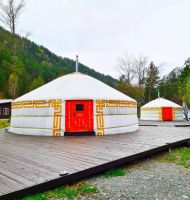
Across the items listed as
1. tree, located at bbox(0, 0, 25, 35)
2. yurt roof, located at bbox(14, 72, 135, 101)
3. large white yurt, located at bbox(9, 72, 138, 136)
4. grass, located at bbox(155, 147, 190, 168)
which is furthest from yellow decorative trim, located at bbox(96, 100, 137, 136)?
tree, located at bbox(0, 0, 25, 35)

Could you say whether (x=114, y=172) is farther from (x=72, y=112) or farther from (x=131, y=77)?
(x=131, y=77)

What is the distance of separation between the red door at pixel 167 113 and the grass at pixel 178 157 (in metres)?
12.9

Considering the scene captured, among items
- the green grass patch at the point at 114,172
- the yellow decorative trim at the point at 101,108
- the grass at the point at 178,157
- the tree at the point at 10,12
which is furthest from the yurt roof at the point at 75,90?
the tree at the point at 10,12

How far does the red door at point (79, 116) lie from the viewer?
707 centimetres

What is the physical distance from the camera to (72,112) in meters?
7.14

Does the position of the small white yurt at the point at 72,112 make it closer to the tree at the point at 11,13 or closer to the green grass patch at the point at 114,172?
the green grass patch at the point at 114,172

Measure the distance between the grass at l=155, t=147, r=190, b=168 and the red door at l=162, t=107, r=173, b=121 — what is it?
42.4 feet

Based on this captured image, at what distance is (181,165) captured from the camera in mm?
4254

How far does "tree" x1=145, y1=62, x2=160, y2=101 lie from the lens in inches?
1133

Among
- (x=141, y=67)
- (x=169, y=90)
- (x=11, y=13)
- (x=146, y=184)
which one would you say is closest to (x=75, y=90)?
(x=146, y=184)

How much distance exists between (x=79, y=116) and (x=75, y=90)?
974mm

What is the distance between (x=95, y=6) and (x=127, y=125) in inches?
222

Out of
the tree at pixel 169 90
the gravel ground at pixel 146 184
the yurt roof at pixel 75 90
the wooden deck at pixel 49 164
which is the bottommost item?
the gravel ground at pixel 146 184

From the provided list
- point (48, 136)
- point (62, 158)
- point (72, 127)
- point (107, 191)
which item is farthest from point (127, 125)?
point (107, 191)
